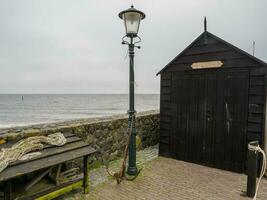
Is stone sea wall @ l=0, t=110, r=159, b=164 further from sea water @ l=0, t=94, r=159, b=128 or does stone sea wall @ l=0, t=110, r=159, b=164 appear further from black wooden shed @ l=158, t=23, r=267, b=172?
sea water @ l=0, t=94, r=159, b=128

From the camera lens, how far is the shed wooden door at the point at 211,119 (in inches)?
160

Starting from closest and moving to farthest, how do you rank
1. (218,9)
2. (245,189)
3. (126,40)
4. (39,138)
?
(39,138) < (245,189) < (126,40) < (218,9)

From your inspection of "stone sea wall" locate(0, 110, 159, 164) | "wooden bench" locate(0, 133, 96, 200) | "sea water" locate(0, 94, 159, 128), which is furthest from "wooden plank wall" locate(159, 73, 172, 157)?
"sea water" locate(0, 94, 159, 128)

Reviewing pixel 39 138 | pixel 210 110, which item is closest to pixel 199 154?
pixel 210 110

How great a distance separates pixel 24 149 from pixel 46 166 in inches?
20.3

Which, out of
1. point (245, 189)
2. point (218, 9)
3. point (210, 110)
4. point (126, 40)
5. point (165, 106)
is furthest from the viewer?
point (218, 9)

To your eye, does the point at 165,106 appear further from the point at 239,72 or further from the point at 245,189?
the point at 245,189

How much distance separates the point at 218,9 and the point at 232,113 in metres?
4.17

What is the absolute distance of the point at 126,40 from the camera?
4004 millimetres

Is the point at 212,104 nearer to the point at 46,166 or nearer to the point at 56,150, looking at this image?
the point at 56,150

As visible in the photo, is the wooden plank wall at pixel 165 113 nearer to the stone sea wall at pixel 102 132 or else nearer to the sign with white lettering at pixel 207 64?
the sign with white lettering at pixel 207 64

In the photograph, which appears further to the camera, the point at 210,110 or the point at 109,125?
the point at 109,125

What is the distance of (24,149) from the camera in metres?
2.64

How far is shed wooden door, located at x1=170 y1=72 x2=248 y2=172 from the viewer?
4066 millimetres
